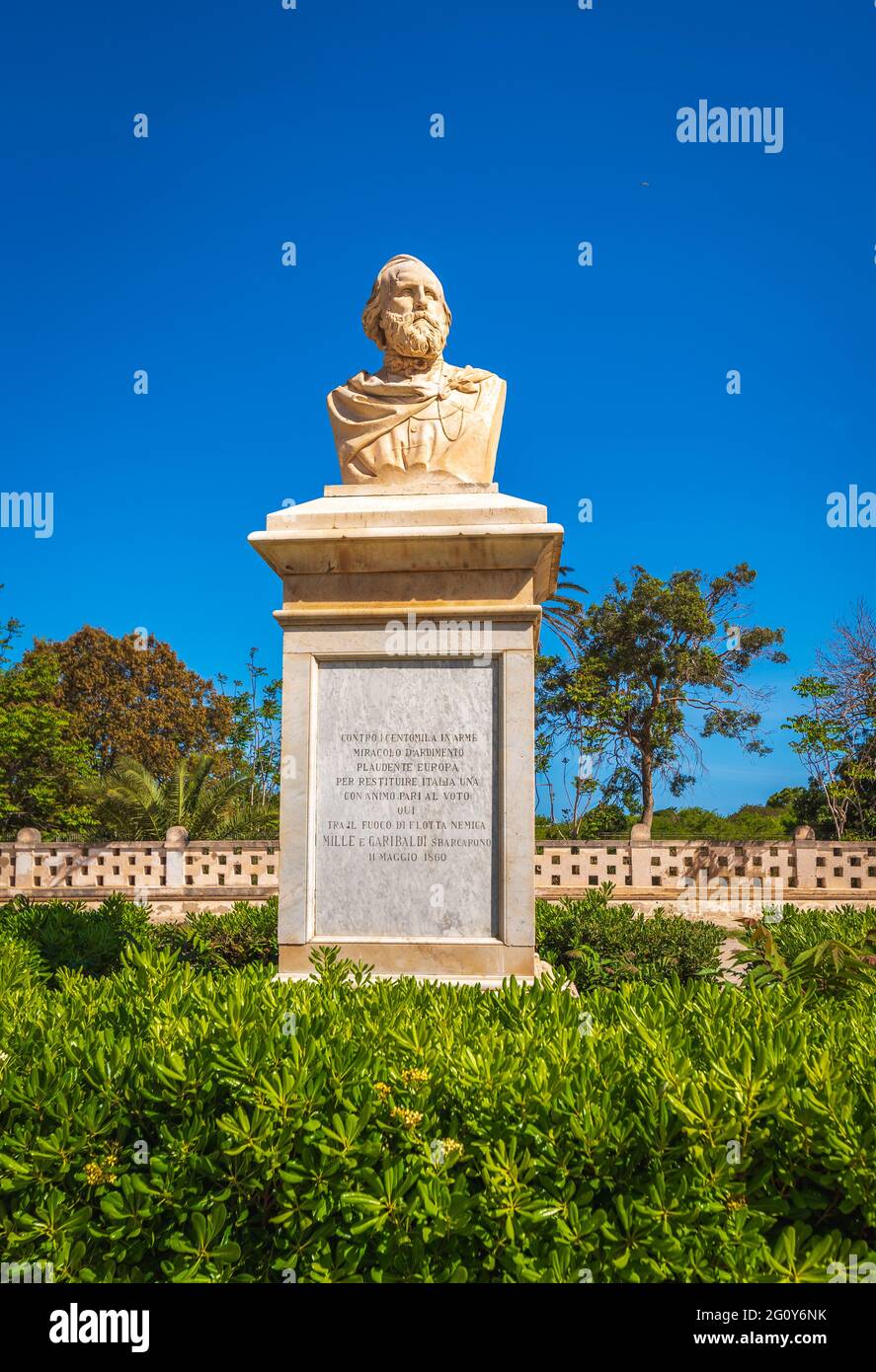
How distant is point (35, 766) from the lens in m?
24.9

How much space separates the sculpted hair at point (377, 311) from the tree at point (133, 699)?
96.2 feet

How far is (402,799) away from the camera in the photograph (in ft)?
15.2

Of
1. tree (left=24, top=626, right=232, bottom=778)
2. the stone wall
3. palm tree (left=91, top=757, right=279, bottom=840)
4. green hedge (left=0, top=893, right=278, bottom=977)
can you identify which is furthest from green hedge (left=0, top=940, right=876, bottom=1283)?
tree (left=24, top=626, right=232, bottom=778)

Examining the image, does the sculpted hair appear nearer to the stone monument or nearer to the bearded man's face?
the bearded man's face

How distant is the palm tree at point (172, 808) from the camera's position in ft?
69.1

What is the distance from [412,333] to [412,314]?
107mm

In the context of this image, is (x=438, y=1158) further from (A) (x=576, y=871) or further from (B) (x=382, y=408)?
(A) (x=576, y=871)

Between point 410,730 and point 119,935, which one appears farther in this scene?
point 119,935

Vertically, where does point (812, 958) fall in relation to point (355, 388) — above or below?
below

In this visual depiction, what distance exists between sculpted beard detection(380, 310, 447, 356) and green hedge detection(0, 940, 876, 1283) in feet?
12.6

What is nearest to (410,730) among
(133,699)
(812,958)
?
(812,958)

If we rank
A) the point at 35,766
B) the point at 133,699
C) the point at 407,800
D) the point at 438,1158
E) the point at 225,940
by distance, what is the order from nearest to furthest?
the point at 438,1158 → the point at 407,800 → the point at 225,940 → the point at 35,766 → the point at 133,699

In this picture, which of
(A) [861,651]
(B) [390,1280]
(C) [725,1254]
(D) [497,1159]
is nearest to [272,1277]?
(B) [390,1280]

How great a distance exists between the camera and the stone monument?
14.9 feet
